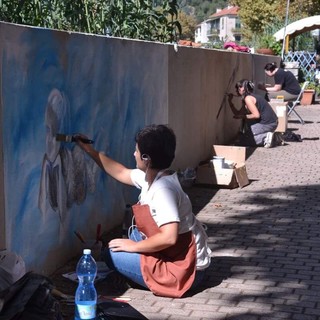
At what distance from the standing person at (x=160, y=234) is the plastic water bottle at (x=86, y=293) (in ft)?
1.48

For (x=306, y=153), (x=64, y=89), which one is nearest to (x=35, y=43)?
(x=64, y=89)

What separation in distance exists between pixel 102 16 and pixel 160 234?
4609mm

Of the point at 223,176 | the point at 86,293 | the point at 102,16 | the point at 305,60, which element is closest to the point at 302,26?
the point at 305,60

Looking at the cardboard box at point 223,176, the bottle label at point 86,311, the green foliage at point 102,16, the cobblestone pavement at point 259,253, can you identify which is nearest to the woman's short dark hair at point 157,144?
the cobblestone pavement at point 259,253

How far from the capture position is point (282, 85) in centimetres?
1791

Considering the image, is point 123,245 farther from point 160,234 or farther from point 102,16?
point 102,16

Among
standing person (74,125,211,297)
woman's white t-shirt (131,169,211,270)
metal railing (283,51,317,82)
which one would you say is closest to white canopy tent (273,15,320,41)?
metal railing (283,51,317,82)

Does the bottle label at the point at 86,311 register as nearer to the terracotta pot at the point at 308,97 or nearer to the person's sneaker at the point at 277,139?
the person's sneaker at the point at 277,139

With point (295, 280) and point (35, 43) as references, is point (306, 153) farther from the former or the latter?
point (35, 43)

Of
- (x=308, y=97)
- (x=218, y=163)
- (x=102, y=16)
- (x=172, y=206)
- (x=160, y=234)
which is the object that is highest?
(x=102, y=16)

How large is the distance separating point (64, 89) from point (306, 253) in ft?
8.51

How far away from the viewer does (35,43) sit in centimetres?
551

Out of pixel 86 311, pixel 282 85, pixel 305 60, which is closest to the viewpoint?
pixel 86 311

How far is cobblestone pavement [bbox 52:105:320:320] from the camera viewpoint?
5290mm
